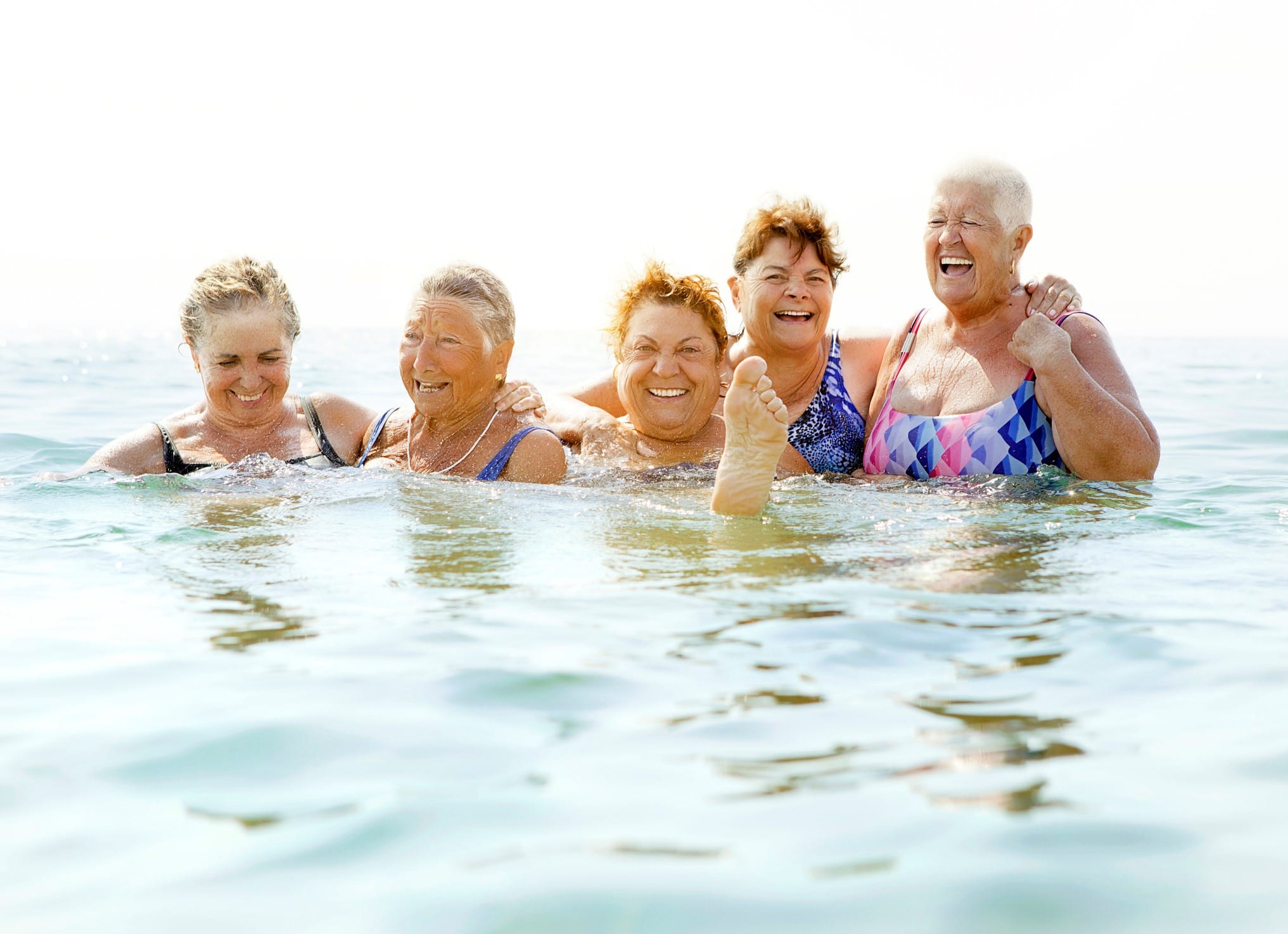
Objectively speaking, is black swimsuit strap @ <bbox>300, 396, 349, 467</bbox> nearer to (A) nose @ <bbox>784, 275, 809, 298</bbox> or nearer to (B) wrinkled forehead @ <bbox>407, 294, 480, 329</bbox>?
(B) wrinkled forehead @ <bbox>407, 294, 480, 329</bbox>

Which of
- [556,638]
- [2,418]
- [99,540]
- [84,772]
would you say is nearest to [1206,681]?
[556,638]

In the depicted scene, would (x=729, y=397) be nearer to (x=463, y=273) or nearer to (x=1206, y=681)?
(x=463, y=273)

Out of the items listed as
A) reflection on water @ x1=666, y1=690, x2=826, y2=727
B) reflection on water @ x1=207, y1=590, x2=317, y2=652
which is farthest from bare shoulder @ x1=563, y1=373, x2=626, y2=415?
reflection on water @ x1=666, y1=690, x2=826, y2=727

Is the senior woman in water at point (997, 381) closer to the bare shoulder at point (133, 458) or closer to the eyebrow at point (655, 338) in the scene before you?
the eyebrow at point (655, 338)

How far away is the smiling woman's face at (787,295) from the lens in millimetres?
5758

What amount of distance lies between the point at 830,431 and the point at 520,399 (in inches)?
64.9

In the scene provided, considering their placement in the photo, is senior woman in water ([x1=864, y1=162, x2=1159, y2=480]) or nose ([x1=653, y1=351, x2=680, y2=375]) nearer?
senior woman in water ([x1=864, y1=162, x2=1159, y2=480])

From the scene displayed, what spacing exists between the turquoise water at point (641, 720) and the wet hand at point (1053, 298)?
1.20 meters

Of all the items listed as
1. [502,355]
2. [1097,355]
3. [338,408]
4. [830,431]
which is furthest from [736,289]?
[338,408]

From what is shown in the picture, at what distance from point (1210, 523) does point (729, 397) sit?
2.15 meters

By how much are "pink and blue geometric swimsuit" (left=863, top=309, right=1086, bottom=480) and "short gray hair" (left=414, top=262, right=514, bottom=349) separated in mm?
2031

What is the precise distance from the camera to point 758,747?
240cm

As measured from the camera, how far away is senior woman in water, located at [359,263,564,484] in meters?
5.32

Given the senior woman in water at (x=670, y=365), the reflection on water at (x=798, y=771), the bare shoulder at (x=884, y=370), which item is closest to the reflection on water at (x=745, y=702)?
the reflection on water at (x=798, y=771)
